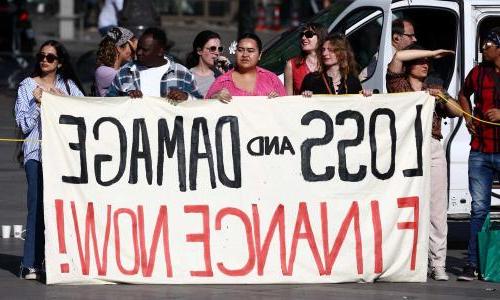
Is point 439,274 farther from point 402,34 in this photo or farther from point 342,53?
point 402,34

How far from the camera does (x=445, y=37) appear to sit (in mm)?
12742

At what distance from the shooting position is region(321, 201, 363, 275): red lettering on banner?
1043cm

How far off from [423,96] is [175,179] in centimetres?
180

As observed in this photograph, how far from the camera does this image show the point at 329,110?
10.5 meters

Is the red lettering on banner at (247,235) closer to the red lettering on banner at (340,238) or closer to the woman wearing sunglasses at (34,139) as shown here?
the red lettering on banner at (340,238)

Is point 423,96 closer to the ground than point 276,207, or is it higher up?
higher up

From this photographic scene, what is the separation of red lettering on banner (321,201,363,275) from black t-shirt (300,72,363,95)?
839 mm

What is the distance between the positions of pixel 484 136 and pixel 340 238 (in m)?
1.28

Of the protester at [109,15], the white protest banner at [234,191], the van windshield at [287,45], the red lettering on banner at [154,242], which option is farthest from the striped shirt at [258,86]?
the protester at [109,15]

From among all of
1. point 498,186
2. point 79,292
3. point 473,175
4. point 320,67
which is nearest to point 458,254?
point 498,186

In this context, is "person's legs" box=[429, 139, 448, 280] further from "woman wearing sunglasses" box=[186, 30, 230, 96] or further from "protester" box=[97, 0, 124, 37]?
"protester" box=[97, 0, 124, 37]

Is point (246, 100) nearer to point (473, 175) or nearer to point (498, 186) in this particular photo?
point (473, 175)

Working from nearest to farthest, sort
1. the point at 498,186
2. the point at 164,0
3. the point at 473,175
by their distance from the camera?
the point at 473,175
the point at 498,186
the point at 164,0

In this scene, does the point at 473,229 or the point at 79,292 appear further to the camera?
the point at 473,229
